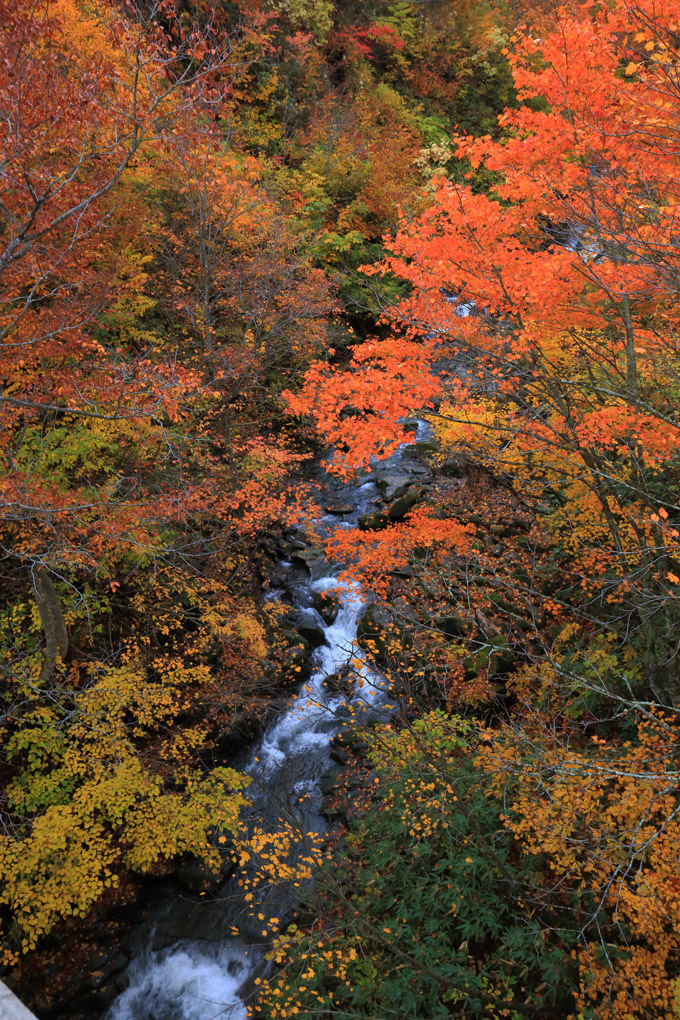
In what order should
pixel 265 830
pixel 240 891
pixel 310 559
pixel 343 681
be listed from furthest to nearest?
pixel 310 559 → pixel 343 681 → pixel 265 830 → pixel 240 891

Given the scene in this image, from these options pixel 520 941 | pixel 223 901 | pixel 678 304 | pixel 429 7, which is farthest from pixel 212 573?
pixel 429 7

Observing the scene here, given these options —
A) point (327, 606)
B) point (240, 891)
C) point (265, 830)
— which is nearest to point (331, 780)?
point (265, 830)

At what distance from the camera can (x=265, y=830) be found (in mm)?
9523

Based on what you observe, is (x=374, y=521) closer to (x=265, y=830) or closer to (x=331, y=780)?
(x=331, y=780)

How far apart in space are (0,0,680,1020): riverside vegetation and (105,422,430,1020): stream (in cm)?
44

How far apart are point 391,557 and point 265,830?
5.75 metres

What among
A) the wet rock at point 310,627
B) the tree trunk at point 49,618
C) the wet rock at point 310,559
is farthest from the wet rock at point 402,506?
the tree trunk at point 49,618

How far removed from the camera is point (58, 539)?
8.42 metres

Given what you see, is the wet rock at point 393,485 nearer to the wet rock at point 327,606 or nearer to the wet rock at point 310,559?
the wet rock at point 310,559

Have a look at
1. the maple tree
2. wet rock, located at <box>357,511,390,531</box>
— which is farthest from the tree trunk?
wet rock, located at <box>357,511,390,531</box>

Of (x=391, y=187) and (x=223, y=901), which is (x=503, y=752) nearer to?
(x=223, y=901)

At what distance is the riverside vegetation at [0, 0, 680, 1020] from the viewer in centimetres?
616

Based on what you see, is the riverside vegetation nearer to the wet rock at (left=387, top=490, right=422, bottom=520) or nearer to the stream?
the wet rock at (left=387, top=490, right=422, bottom=520)

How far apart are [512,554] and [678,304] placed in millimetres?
5267
